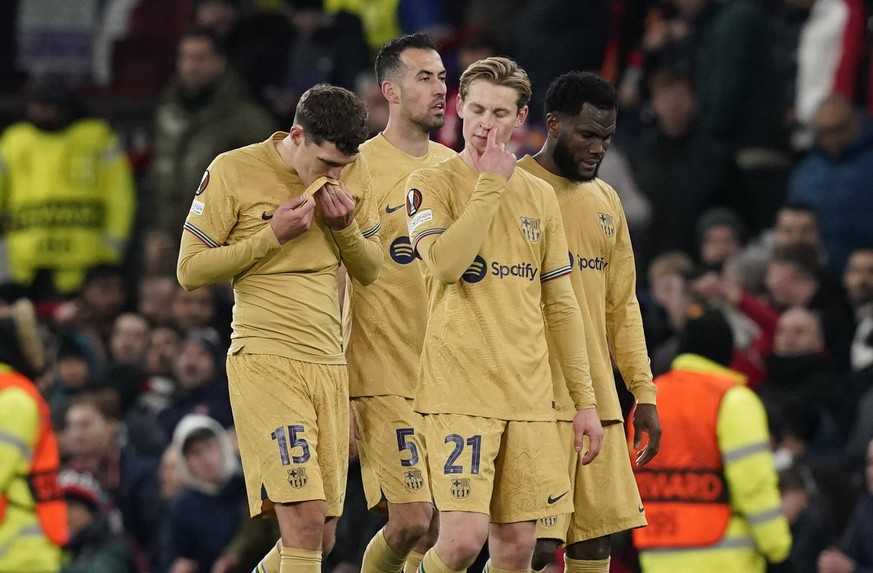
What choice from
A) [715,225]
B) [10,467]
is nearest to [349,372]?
[10,467]

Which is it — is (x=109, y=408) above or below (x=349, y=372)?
below

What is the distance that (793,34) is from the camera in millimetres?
14242

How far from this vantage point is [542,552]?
8.24 metres

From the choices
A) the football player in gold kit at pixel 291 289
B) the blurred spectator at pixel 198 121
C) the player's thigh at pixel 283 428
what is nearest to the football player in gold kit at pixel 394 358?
the football player in gold kit at pixel 291 289

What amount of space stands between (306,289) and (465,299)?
0.70m

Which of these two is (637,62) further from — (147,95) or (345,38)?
(147,95)

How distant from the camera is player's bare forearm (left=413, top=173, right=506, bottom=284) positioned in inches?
303

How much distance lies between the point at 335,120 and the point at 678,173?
5.94m

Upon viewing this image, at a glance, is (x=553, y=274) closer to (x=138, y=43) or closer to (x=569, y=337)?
(x=569, y=337)

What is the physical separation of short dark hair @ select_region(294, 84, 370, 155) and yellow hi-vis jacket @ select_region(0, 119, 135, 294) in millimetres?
7654

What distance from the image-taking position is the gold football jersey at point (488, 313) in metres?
7.86

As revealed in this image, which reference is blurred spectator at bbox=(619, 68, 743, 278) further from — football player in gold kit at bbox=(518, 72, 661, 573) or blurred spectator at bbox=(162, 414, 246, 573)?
football player in gold kit at bbox=(518, 72, 661, 573)

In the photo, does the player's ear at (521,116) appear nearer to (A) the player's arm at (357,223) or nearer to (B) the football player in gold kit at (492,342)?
(B) the football player in gold kit at (492,342)

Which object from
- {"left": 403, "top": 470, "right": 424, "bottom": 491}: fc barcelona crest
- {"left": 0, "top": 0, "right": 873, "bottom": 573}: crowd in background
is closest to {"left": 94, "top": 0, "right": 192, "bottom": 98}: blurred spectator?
{"left": 0, "top": 0, "right": 873, "bottom": 573}: crowd in background
